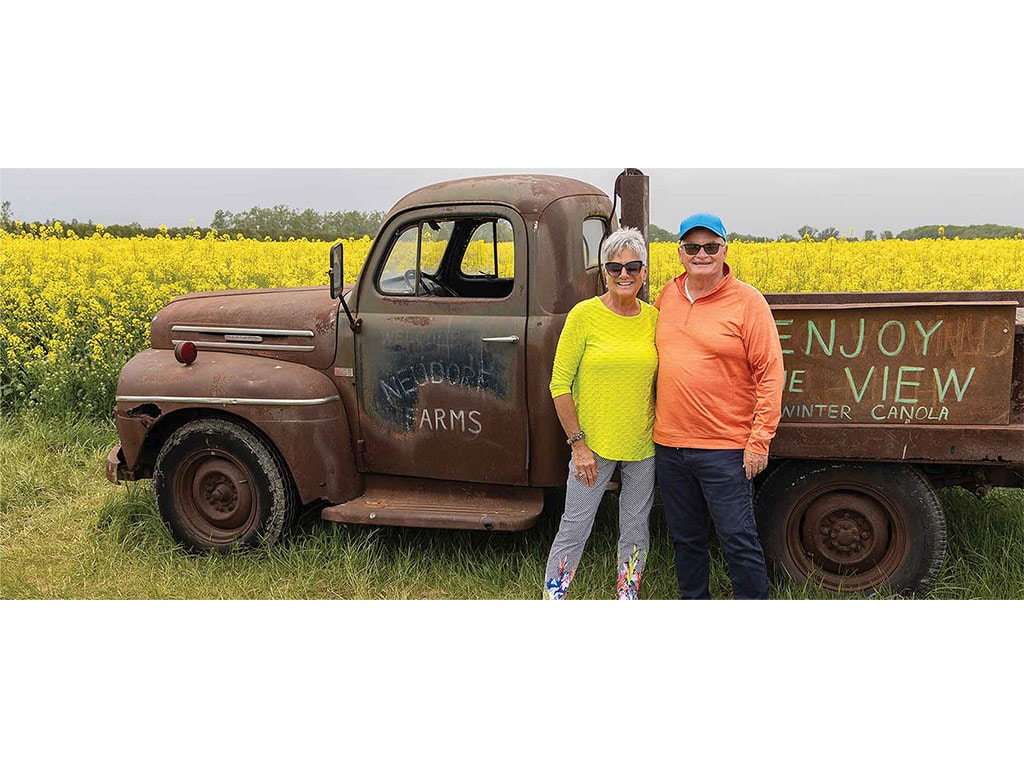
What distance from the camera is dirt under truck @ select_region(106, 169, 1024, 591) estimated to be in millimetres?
4133

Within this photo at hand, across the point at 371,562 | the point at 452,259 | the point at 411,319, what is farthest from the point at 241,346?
the point at 371,562

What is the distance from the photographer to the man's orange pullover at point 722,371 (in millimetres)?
3676

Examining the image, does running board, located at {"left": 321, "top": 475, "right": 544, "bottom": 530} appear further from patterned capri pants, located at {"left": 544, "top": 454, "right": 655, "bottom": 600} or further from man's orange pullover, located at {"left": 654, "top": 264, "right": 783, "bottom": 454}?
man's orange pullover, located at {"left": 654, "top": 264, "right": 783, "bottom": 454}

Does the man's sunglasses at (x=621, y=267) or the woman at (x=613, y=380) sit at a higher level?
the man's sunglasses at (x=621, y=267)

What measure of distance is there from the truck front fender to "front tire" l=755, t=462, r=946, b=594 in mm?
2280

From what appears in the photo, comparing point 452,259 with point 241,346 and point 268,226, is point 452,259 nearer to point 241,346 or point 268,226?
point 241,346

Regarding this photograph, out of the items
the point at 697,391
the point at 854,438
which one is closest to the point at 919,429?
the point at 854,438

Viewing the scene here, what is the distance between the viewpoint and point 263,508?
5051 millimetres

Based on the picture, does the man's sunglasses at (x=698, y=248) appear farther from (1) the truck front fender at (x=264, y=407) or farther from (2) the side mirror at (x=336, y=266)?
(1) the truck front fender at (x=264, y=407)

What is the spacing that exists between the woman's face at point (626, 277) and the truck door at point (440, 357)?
83 cm

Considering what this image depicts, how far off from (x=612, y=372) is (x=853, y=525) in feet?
5.07

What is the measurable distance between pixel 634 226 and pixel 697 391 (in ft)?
4.26

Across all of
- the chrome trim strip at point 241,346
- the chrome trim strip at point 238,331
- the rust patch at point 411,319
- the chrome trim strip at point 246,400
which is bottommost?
the chrome trim strip at point 246,400

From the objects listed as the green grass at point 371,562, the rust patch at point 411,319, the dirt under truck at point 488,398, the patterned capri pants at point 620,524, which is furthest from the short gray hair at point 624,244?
the green grass at point 371,562
